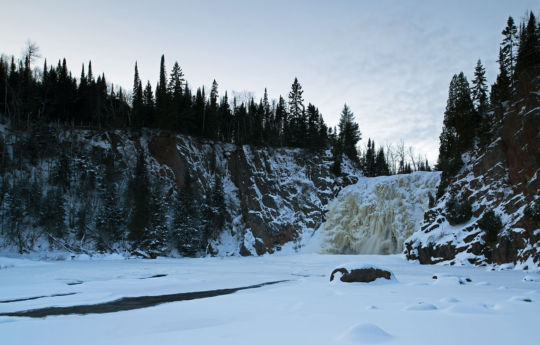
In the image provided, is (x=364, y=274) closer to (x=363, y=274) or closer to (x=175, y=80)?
(x=363, y=274)

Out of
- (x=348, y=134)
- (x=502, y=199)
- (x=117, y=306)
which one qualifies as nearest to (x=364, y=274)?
(x=117, y=306)

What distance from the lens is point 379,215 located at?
1692 inches

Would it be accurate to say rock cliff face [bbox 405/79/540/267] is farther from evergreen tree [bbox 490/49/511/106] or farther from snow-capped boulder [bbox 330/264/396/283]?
snow-capped boulder [bbox 330/264/396/283]

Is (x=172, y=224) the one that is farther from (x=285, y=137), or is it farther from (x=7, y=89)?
(x=7, y=89)

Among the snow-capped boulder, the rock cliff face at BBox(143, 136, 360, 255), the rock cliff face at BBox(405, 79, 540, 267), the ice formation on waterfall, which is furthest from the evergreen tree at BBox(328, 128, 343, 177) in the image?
the snow-capped boulder

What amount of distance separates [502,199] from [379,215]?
A: 18.5 m

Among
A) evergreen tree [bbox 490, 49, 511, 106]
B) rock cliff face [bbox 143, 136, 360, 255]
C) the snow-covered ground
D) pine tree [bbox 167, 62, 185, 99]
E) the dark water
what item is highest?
pine tree [bbox 167, 62, 185, 99]

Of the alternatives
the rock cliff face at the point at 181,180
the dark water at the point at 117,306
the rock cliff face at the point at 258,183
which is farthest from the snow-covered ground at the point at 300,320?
the rock cliff face at the point at 258,183

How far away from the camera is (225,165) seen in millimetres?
51375

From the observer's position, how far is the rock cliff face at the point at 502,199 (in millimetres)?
21858

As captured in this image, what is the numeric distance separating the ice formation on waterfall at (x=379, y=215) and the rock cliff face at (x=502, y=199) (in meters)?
10.2

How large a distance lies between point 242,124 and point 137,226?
29.1 m

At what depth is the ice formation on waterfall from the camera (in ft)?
134

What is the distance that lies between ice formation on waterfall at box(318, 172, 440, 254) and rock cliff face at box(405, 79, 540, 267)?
33.5ft
